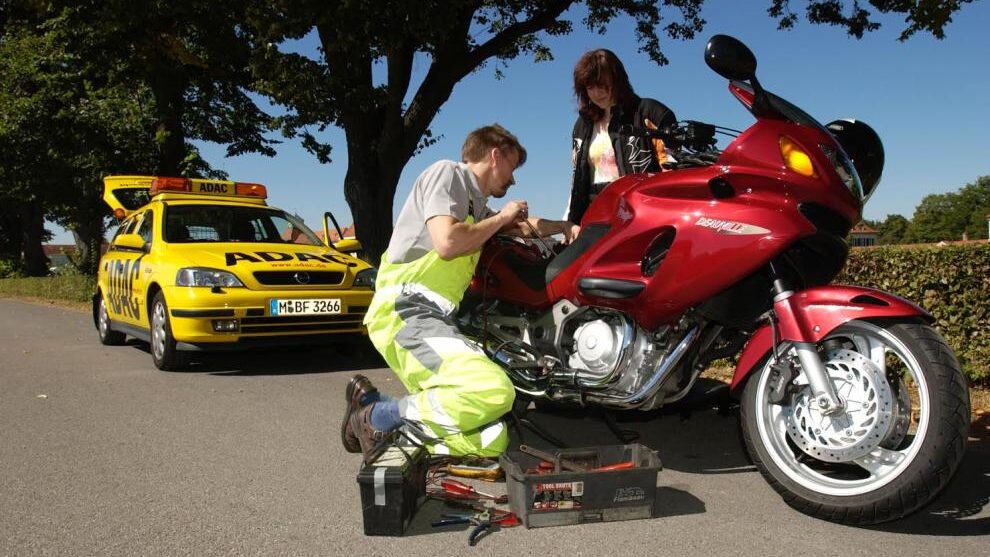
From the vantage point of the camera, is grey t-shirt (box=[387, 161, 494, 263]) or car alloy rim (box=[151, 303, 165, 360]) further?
car alloy rim (box=[151, 303, 165, 360])

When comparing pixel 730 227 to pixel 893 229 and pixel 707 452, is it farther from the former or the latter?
pixel 893 229

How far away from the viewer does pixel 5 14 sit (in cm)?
2519

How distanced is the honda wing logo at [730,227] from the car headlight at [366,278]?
461cm

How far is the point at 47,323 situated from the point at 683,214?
12.8 meters

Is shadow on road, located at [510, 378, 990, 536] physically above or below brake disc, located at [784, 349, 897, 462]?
below

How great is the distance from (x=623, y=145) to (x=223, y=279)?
3994mm

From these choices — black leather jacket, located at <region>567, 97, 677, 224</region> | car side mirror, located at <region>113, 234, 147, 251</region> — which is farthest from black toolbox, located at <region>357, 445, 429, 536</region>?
car side mirror, located at <region>113, 234, 147, 251</region>

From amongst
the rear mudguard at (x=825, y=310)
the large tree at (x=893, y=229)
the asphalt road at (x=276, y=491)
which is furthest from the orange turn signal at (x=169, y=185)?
the large tree at (x=893, y=229)

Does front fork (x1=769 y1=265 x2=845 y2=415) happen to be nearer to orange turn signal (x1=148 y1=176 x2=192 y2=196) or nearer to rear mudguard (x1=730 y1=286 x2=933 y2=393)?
rear mudguard (x1=730 y1=286 x2=933 y2=393)

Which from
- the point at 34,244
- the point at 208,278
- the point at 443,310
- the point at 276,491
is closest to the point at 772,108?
the point at 443,310

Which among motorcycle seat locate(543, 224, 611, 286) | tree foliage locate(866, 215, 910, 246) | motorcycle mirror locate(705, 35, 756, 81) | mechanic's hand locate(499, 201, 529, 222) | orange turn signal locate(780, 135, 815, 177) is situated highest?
motorcycle mirror locate(705, 35, 756, 81)

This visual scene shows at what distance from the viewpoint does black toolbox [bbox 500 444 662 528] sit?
2.98 meters

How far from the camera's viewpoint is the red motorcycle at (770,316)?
9.29ft

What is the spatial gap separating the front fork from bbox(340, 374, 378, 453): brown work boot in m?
1.98
